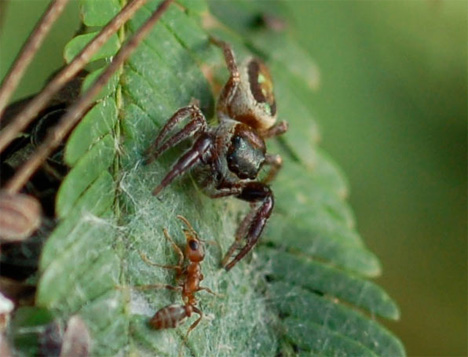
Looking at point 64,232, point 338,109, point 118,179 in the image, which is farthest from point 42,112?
point 338,109

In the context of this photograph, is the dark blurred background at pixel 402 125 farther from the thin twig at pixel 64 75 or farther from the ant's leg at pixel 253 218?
the thin twig at pixel 64 75

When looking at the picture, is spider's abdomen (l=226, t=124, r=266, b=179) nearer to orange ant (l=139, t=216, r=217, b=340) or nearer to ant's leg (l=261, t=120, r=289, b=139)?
ant's leg (l=261, t=120, r=289, b=139)

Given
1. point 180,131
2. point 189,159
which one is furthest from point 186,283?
point 180,131

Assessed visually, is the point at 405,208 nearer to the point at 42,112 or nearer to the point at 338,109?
the point at 338,109

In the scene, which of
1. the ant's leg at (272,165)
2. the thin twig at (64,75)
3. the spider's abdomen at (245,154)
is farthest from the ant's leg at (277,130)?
the thin twig at (64,75)

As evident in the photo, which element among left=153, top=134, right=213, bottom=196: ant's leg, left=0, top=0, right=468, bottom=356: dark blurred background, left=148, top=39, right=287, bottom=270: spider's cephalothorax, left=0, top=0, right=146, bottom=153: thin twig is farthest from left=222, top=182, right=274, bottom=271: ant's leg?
left=0, top=0, right=468, bottom=356: dark blurred background

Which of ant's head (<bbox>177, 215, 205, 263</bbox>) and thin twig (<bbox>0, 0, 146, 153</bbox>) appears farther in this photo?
ant's head (<bbox>177, 215, 205, 263</bbox>)

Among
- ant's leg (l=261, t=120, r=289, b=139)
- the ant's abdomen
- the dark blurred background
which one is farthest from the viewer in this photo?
the dark blurred background
